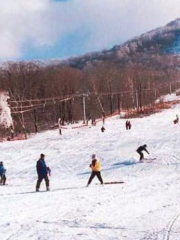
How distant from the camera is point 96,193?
73.6ft

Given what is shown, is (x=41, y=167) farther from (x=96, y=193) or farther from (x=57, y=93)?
(x=57, y=93)

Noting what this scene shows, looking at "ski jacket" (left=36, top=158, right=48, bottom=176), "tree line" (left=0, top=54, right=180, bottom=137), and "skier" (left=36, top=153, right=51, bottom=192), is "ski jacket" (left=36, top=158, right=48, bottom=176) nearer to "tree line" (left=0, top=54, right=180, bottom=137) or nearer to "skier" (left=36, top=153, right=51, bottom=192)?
"skier" (left=36, top=153, right=51, bottom=192)

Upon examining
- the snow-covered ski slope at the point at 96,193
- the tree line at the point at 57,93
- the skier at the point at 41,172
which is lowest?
the snow-covered ski slope at the point at 96,193

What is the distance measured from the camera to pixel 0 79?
8469cm

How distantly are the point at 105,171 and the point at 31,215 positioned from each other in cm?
1622

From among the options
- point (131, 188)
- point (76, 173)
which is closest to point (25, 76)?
point (76, 173)

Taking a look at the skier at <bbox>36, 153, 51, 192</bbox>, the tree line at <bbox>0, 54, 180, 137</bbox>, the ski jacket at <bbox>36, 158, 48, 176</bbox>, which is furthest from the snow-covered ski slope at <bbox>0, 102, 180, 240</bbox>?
the tree line at <bbox>0, 54, 180, 137</bbox>

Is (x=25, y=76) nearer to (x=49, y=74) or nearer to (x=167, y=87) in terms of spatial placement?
(x=49, y=74)

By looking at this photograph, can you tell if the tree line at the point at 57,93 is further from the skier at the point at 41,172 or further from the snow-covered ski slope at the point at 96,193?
the skier at the point at 41,172

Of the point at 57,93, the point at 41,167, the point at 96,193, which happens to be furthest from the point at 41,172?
the point at 57,93

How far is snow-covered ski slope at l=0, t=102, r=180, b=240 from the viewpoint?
1548 centimetres

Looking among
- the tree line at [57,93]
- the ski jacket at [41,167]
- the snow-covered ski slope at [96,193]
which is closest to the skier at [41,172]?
the ski jacket at [41,167]

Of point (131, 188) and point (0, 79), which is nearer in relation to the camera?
point (131, 188)

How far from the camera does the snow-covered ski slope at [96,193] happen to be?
15477 millimetres
